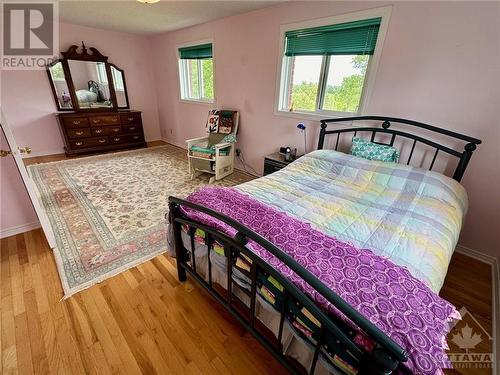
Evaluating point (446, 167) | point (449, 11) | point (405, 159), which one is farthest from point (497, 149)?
point (449, 11)

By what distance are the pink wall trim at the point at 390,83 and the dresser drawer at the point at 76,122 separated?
438 millimetres

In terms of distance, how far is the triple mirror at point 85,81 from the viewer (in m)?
4.14

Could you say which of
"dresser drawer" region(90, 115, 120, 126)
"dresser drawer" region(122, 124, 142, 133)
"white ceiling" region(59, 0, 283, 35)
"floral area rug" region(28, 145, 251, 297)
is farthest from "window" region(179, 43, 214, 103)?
"dresser drawer" region(90, 115, 120, 126)

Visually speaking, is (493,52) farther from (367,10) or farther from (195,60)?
(195,60)

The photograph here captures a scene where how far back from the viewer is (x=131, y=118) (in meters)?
4.86

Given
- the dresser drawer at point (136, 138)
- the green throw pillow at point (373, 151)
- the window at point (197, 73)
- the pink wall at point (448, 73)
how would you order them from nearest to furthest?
the pink wall at point (448, 73) → the green throw pillow at point (373, 151) → the window at point (197, 73) → the dresser drawer at point (136, 138)

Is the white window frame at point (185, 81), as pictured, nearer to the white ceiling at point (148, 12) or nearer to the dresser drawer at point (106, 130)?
the white ceiling at point (148, 12)

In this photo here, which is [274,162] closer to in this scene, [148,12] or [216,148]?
[216,148]

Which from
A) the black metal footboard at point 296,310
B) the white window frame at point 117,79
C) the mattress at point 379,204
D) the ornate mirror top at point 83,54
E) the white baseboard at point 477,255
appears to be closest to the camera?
the black metal footboard at point 296,310

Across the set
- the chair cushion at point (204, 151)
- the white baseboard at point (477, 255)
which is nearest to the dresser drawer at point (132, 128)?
the chair cushion at point (204, 151)

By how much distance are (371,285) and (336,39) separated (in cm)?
253

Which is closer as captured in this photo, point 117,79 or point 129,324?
point 129,324

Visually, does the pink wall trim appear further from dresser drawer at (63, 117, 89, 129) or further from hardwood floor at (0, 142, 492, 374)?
hardwood floor at (0, 142, 492, 374)

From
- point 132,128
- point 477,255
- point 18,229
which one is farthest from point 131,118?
point 477,255
